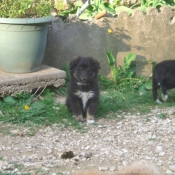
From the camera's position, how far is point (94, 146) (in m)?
5.80

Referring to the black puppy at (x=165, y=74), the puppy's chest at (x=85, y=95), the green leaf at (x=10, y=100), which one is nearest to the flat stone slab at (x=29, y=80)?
the green leaf at (x=10, y=100)

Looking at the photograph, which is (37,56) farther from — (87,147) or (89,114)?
(87,147)

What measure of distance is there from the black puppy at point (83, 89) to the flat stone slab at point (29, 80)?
3.39ft

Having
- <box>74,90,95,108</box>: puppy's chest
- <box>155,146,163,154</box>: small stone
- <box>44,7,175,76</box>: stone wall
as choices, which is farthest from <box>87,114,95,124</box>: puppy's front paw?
<box>44,7,175,76</box>: stone wall

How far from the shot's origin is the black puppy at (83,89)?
6680mm

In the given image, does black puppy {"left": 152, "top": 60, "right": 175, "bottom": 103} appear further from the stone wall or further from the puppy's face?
the stone wall

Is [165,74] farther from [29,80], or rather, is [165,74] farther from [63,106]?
[29,80]

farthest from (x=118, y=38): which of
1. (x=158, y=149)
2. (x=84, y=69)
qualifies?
(x=158, y=149)

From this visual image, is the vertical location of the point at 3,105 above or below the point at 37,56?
below

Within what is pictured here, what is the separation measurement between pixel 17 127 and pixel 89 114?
1.03 m

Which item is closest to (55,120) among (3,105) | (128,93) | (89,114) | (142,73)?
(89,114)

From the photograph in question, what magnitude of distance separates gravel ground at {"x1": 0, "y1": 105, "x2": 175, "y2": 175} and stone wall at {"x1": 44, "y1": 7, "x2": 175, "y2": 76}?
2.18 metres

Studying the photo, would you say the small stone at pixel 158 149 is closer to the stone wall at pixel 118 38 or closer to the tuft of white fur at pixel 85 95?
the tuft of white fur at pixel 85 95

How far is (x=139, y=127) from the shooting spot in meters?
6.55
